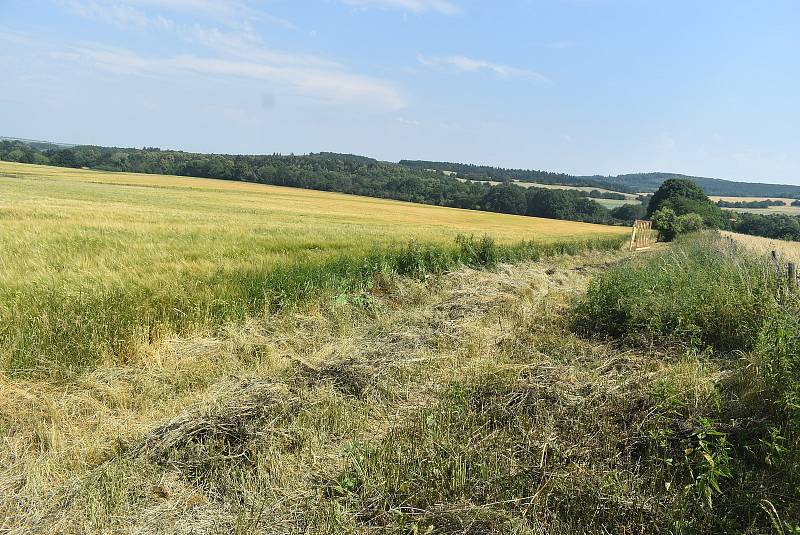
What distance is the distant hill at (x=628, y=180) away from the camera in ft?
447

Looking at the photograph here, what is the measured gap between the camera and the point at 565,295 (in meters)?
10.3

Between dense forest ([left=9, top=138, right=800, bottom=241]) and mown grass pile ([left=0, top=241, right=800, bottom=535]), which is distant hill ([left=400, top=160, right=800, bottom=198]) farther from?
mown grass pile ([left=0, top=241, right=800, bottom=535])

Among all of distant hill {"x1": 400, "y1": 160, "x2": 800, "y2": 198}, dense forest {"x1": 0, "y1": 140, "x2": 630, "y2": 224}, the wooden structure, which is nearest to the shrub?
the wooden structure

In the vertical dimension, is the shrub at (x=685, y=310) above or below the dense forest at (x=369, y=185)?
below

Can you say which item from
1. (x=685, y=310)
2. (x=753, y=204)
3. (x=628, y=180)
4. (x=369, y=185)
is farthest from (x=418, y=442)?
(x=628, y=180)

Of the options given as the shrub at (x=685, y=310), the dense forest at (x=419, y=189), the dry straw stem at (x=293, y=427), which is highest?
the dense forest at (x=419, y=189)

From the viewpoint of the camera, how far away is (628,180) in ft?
600

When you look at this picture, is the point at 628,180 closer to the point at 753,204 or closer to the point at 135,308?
the point at 753,204

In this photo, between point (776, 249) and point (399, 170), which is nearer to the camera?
point (776, 249)

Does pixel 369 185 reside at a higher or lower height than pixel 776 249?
higher

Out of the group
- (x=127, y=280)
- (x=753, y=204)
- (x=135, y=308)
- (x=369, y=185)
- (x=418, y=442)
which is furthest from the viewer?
(x=753, y=204)

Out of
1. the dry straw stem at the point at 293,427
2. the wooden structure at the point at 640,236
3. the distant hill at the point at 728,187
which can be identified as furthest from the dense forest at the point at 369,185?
the dry straw stem at the point at 293,427

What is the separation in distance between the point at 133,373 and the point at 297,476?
311 centimetres

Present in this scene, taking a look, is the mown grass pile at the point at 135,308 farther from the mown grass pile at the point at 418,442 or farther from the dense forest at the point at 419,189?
the dense forest at the point at 419,189
